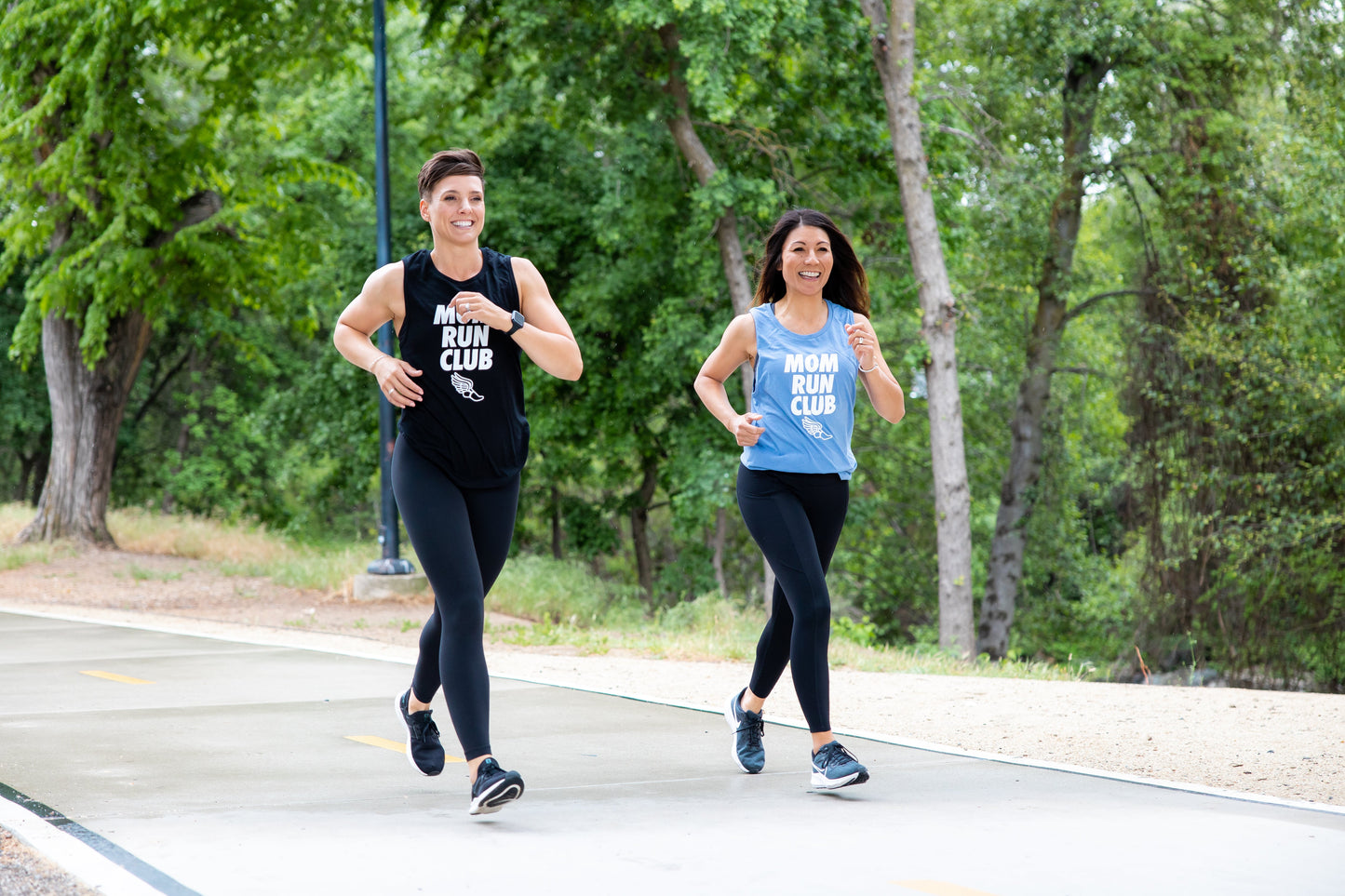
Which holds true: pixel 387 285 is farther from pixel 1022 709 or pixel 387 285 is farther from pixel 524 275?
pixel 1022 709

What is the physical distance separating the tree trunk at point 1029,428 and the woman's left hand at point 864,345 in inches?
664

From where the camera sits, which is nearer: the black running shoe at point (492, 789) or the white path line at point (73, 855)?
the white path line at point (73, 855)

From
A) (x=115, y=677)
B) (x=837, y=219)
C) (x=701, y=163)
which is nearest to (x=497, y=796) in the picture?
(x=115, y=677)

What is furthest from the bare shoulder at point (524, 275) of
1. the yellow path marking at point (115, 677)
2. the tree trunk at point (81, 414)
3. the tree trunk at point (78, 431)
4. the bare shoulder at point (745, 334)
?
the tree trunk at point (78, 431)

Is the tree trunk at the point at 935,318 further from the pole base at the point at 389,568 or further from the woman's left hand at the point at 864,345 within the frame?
the woman's left hand at the point at 864,345

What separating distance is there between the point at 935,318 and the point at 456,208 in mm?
12552

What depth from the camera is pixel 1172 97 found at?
1969 cm

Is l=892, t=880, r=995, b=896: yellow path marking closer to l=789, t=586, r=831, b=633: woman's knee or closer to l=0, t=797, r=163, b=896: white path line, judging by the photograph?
l=789, t=586, r=831, b=633: woman's knee

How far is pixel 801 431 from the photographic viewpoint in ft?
16.0

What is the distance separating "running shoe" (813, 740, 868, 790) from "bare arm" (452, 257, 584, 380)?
1.55 metres

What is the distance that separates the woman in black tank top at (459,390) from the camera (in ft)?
14.1

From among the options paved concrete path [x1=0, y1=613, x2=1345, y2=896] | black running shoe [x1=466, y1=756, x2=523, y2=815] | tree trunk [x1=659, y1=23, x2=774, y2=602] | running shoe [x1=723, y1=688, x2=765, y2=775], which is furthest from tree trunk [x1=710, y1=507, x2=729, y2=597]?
black running shoe [x1=466, y1=756, x2=523, y2=815]

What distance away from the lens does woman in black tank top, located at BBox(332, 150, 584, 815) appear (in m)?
4.29

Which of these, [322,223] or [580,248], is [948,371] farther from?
[322,223]
